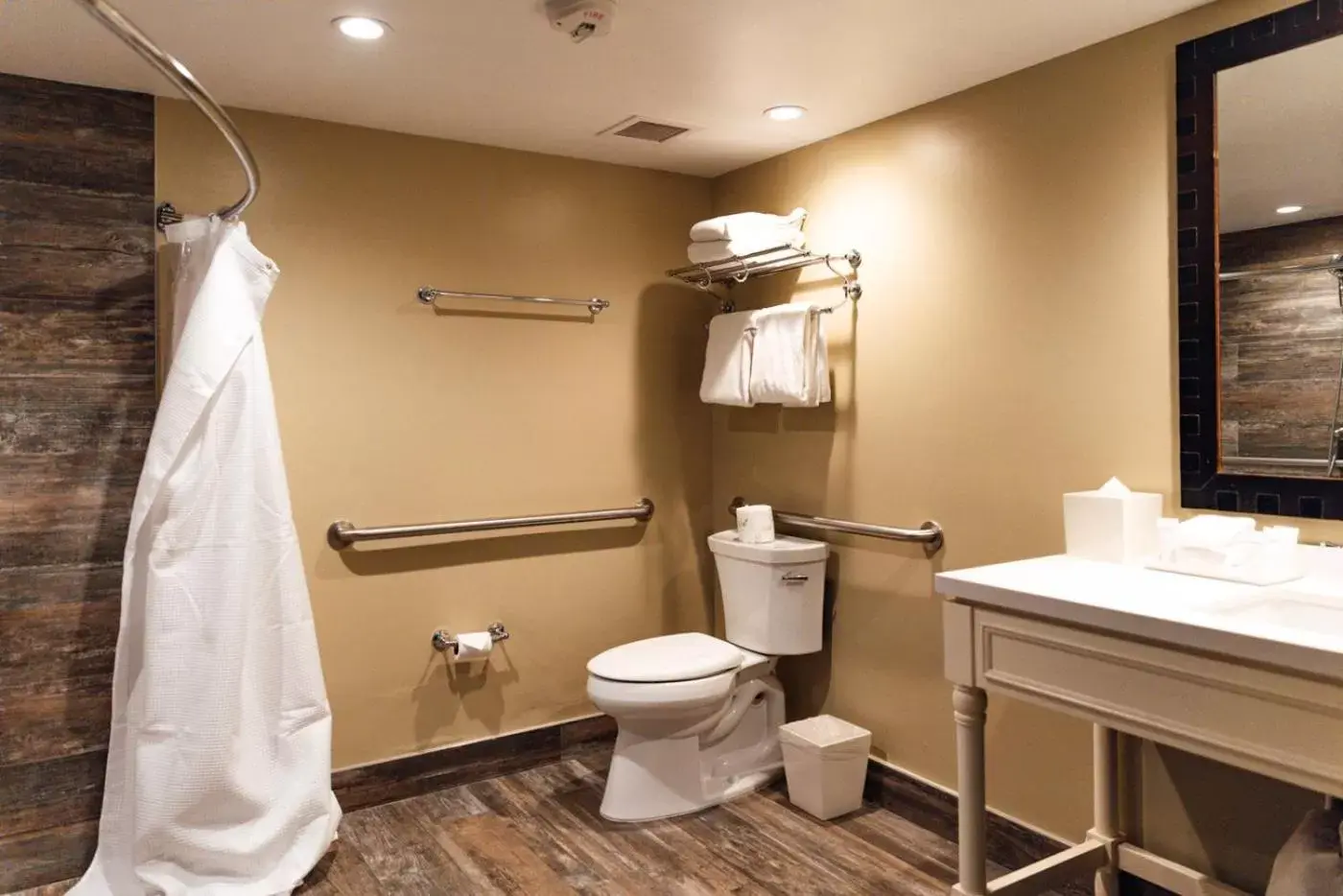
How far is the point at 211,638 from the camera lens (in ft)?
7.41

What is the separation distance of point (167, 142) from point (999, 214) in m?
2.19

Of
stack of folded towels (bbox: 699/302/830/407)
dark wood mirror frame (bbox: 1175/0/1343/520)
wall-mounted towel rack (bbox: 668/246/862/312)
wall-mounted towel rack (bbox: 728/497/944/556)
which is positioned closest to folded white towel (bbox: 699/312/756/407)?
stack of folded towels (bbox: 699/302/830/407)

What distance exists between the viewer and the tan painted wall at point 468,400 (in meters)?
2.74

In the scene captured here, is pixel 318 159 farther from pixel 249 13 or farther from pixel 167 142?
pixel 249 13

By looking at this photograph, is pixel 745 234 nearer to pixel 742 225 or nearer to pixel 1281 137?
pixel 742 225

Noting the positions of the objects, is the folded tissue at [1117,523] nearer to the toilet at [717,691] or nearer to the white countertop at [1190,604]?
the white countertop at [1190,604]

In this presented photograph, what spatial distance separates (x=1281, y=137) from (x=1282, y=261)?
0.80ft

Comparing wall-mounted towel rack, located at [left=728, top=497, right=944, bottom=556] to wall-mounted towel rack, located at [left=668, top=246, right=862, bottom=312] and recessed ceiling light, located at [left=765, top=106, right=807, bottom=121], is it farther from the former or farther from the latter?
recessed ceiling light, located at [left=765, top=106, right=807, bottom=121]

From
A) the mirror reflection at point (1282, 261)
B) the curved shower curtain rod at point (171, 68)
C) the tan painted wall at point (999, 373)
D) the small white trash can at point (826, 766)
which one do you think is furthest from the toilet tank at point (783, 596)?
the curved shower curtain rod at point (171, 68)

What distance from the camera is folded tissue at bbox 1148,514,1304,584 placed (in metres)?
1.78

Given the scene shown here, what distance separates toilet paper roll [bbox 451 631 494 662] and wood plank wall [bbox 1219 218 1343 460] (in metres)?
2.05

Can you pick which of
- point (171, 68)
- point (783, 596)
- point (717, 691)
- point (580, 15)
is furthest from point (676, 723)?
point (171, 68)

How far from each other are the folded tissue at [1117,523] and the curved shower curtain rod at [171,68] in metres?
1.96

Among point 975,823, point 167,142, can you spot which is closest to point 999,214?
point 975,823
